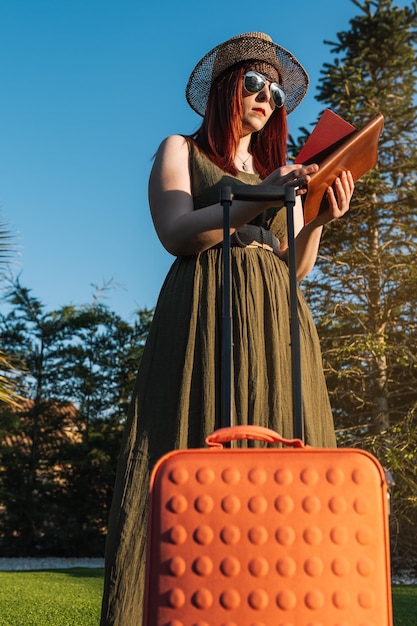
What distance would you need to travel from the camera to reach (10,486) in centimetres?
1306

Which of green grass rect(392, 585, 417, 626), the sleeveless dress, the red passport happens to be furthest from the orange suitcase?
green grass rect(392, 585, 417, 626)

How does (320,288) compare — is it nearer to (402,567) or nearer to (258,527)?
(402,567)

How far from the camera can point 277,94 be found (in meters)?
1.98

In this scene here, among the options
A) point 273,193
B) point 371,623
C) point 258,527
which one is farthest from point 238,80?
point 371,623

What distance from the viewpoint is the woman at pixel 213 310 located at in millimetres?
1588

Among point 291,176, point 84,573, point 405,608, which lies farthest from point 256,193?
point 84,573

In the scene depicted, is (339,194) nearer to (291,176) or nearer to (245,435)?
(291,176)

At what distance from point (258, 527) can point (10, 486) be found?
1298 cm

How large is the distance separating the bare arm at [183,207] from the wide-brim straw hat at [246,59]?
1.02ft

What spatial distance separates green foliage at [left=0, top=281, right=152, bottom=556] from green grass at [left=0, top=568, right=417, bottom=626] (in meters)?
5.81

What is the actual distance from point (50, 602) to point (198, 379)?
387cm

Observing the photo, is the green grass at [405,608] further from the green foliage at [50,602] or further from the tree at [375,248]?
the tree at [375,248]

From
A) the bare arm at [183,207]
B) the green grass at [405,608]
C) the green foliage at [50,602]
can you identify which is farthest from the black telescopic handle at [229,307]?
the green grass at [405,608]

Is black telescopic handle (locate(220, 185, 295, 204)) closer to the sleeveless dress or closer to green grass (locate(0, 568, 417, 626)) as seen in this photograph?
the sleeveless dress
